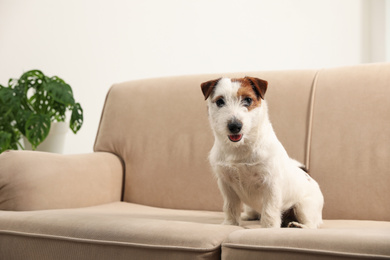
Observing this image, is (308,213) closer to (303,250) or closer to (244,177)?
(244,177)

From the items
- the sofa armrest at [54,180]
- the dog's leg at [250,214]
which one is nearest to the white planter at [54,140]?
the sofa armrest at [54,180]

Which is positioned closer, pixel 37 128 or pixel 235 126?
pixel 235 126

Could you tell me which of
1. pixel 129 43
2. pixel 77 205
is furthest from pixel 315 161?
pixel 129 43

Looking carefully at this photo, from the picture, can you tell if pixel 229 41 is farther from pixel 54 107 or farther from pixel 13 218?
pixel 13 218

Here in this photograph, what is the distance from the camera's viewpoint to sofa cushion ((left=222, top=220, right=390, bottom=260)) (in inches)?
48.9

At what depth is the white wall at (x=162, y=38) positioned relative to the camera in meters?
3.66

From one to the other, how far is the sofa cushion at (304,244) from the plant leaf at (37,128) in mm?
1937

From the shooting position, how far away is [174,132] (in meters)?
2.55

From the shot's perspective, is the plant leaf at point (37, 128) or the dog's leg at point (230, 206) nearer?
the dog's leg at point (230, 206)

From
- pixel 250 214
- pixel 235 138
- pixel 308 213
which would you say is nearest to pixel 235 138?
pixel 235 138

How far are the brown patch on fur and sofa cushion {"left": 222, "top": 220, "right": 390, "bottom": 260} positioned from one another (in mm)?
488

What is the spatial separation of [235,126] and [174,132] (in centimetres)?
97

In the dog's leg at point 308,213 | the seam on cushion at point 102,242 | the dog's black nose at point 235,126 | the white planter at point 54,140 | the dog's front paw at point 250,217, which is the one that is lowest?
the dog's front paw at point 250,217

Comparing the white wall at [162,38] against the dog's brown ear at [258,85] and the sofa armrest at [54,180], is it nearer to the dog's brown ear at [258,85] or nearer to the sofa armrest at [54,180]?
the sofa armrest at [54,180]
